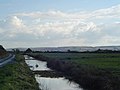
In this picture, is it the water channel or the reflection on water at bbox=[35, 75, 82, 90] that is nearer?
the reflection on water at bbox=[35, 75, 82, 90]

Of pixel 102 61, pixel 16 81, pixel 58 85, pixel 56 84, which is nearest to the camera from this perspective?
pixel 16 81

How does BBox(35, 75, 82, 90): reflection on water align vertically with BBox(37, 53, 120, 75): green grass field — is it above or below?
below

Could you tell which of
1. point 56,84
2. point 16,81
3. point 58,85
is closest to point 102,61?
point 56,84

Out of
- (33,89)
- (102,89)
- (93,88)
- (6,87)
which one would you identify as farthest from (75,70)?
(6,87)

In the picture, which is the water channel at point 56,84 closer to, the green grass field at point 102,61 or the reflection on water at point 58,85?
the reflection on water at point 58,85

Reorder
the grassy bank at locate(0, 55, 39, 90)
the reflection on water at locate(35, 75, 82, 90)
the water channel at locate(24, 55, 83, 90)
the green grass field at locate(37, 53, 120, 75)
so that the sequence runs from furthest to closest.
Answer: the green grass field at locate(37, 53, 120, 75), the water channel at locate(24, 55, 83, 90), the reflection on water at locate(35, 75, 82, 90), the grassy bank at locate(0, 55, 39, 90)

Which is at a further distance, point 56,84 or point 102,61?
point 102,61

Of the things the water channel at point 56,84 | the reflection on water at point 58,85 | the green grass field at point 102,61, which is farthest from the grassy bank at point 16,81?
the green grass field at point 102,61

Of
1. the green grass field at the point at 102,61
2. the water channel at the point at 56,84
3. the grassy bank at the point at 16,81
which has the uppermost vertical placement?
the grassy bank at the point at 16,81

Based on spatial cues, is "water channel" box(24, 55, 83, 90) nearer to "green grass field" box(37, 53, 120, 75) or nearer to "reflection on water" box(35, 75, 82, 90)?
"reflection on water" box(35, 75, 82, 90)

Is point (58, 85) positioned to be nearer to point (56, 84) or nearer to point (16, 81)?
point (56, 84)

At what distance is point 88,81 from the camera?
37375 millimetres

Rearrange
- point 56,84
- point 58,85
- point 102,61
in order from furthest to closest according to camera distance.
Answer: point 102,61, point 56,84, point 58,85

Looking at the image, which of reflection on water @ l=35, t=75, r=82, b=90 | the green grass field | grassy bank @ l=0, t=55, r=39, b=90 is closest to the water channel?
reflection on water @ l=35, t=75, r=82, b=90
